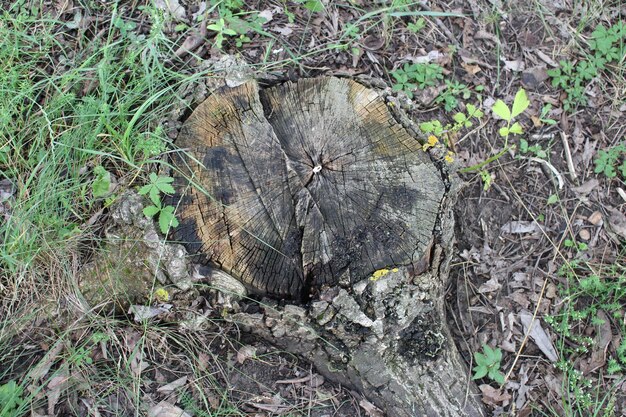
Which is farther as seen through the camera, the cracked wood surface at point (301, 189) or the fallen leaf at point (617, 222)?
the fallen leaf at point (617, 222)

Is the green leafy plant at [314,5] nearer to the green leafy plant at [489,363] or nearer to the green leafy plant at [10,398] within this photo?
the green leafy plant at [489,363]

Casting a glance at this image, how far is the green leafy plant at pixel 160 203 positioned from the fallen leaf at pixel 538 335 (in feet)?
6.78

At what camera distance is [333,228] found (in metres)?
2.39

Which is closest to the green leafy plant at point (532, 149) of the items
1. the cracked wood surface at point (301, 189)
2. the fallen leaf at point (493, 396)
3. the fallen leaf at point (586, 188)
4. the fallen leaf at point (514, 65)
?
the fallen leaf at point (586, 188)

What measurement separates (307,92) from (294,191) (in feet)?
1.82

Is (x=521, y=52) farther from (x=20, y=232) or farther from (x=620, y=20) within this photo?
(x=20, y=232)

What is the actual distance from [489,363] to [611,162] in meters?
1.60

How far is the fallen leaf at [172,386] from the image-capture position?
2.58 metres

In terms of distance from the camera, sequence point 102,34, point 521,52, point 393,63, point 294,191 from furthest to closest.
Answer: point 521,52 → point 393,63 → point 102,34 → point 294,191

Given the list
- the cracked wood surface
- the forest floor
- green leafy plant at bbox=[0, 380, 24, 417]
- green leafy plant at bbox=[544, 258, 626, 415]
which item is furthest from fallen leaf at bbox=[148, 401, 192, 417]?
green leafy plant at bbox=[544, 258, 626, 415]

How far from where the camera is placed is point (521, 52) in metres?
3.61

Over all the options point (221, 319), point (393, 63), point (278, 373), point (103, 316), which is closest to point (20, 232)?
point (103, 316)

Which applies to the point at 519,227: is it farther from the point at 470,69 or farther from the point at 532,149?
the point at 470,69

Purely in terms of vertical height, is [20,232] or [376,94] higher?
[376,94]
